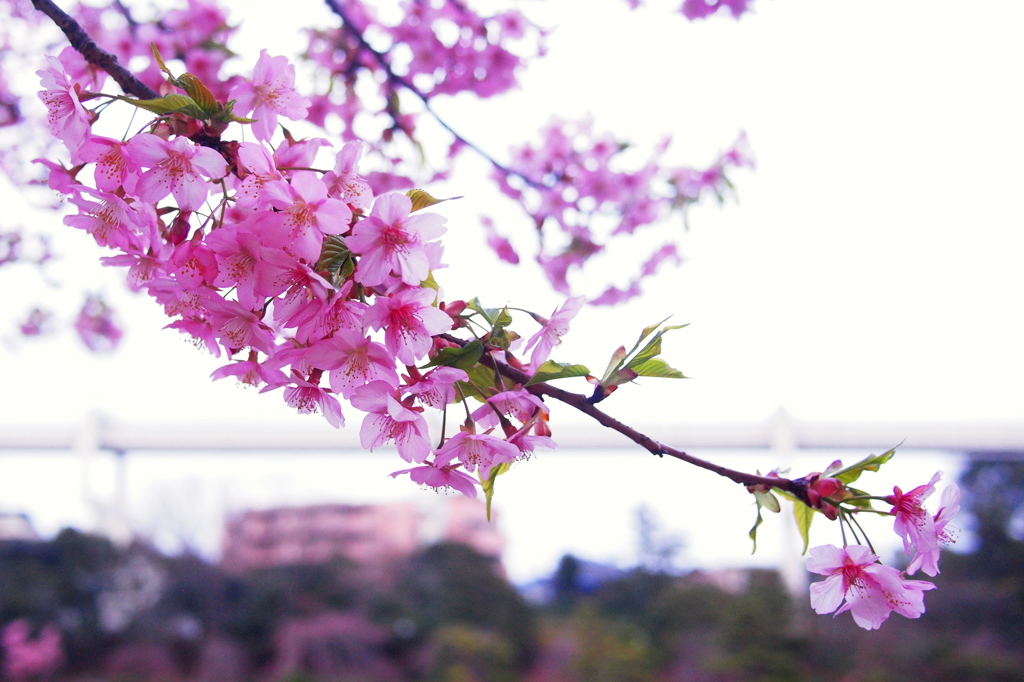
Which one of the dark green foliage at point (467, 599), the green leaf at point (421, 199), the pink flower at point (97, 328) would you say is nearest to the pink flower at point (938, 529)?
the green leaf at point (421, 199)

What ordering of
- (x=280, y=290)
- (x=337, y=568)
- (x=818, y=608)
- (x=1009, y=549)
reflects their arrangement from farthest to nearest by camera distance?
1. (x=337, y=568)
2. (x=1009, y=549)
3. (x=818, y=608)
4. (x=280, y=290)

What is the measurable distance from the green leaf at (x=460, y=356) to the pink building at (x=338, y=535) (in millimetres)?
5785

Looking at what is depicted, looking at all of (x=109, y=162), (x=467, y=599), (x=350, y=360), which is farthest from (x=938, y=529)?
(x=467, y=599)

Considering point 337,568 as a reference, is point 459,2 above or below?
above

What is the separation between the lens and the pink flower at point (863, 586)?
0.57 m

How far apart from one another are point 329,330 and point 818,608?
0.47 m

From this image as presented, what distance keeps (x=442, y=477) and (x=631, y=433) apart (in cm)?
16

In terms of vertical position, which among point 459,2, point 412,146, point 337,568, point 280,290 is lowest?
point 337,568

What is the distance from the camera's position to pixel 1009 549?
5.56 m

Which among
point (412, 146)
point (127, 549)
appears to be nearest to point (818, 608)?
point (412, 146)

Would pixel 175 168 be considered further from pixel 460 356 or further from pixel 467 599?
pixel 467 599

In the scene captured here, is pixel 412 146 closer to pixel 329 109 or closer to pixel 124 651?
pixel 329 109

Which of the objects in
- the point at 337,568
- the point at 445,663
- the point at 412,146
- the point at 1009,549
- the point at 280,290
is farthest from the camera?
the point at 337,568

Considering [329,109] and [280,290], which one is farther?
[329,109]
